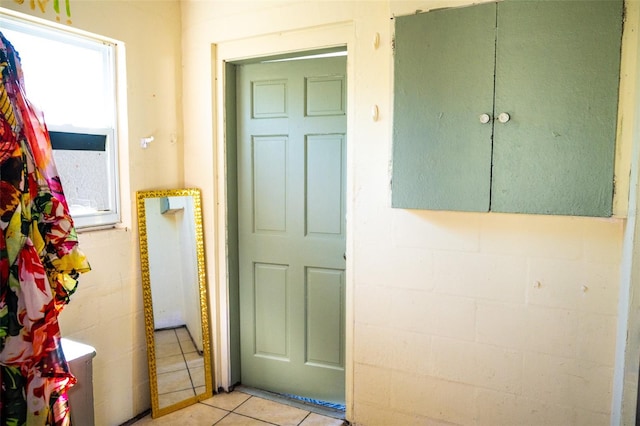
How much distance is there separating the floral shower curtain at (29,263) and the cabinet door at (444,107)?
4.59 ft

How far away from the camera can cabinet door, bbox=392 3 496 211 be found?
1.84 metres

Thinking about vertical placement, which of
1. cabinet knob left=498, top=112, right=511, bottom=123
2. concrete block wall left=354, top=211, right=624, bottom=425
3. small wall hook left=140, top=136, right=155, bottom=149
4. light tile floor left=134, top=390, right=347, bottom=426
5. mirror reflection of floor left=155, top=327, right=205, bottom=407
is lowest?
light tile floor left=134, top=390, right=347, bottom=426

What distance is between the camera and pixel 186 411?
8.76ft

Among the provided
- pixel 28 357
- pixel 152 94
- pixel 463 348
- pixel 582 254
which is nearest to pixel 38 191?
pixel 28 357

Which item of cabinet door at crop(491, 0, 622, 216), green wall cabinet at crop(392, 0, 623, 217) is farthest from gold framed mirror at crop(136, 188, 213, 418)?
cabinet door at crop(491, 0, 622, 216)

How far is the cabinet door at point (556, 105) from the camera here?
5.39ft

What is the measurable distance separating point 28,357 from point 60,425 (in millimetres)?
297

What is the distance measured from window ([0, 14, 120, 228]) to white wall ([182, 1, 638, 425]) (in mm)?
593

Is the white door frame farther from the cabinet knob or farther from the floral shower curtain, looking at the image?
the floral shower curtain

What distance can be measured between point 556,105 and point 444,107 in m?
0.43

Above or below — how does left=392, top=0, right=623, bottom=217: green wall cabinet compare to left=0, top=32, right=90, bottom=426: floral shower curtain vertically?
above

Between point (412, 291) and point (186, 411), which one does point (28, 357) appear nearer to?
point (186, 411)

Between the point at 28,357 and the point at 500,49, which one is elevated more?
the point at 500,49

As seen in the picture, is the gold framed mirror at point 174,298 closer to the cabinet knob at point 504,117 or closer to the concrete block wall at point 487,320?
the concrete block wall at point 487,320
